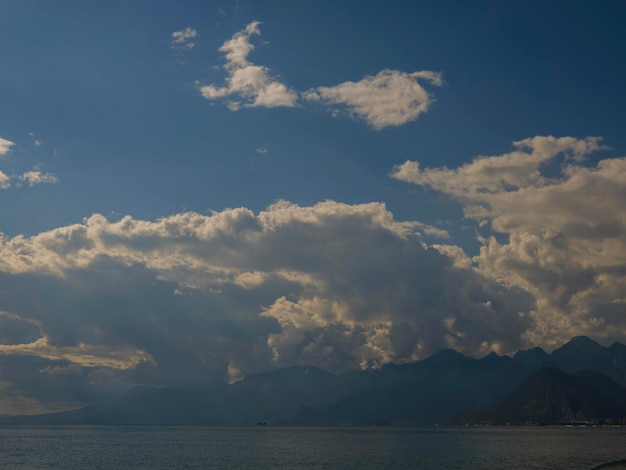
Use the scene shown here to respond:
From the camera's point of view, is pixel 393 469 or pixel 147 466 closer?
pixel 393 469

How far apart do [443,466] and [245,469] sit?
5891 centimetres

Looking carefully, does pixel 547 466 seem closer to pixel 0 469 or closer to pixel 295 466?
pixel 295 466

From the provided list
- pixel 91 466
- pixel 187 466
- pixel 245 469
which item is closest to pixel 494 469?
pixel 245 469

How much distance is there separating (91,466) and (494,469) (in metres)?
119

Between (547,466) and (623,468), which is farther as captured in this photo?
(547,466)

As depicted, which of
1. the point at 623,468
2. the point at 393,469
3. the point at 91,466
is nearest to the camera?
the point at 623,468

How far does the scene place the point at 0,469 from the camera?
18988 cm

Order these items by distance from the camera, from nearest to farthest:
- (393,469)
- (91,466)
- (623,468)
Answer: (623,468)
(393,469)
(91,466)

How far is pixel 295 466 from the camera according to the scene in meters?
197

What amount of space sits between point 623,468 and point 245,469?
9844 cm

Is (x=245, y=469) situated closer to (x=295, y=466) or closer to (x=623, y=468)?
(x=295, y=466)

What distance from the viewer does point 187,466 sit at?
19975 cm

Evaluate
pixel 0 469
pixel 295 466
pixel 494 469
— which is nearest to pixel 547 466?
pixel 494 469

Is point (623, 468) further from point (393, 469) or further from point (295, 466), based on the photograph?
point (295, 466)
